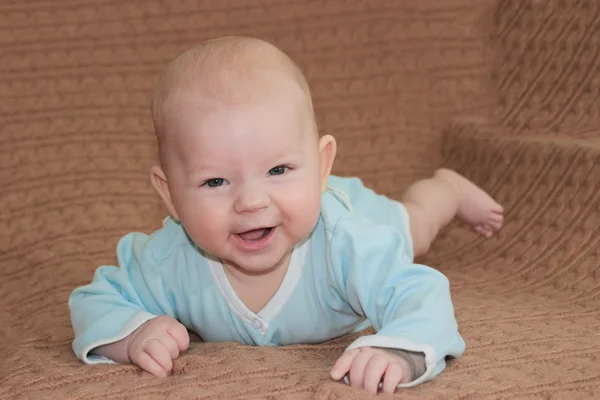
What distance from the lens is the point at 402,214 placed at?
133 centimetres

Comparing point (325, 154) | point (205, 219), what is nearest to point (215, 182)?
point (205, 219)

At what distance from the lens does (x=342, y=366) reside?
0.87 meters

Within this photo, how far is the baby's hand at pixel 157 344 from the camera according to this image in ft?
3.09

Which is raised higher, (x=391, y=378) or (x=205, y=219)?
(x=205, y=219)

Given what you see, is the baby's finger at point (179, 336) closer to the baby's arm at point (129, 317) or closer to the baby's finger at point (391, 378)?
the baby's arm at point (129, 317)

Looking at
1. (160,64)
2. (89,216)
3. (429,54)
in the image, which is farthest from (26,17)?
(429,54)

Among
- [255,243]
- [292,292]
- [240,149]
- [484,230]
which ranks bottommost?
[484,230]

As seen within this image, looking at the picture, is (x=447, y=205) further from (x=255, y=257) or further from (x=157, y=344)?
(x=157, y=344)

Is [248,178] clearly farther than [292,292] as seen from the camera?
No

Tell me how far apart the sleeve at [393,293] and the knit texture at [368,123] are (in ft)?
0.37

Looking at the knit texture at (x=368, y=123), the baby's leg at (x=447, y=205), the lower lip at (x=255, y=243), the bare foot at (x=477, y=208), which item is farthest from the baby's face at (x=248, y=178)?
the bare foot at (x=477, y=208)

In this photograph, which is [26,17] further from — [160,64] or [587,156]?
[587,156]

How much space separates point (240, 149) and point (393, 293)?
248 millimetres

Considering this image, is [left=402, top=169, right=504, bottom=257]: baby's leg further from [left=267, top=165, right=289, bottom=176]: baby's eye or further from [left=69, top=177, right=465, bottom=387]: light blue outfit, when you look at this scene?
[left=267, top=165, right=289, bottom=176]: baby's eye
